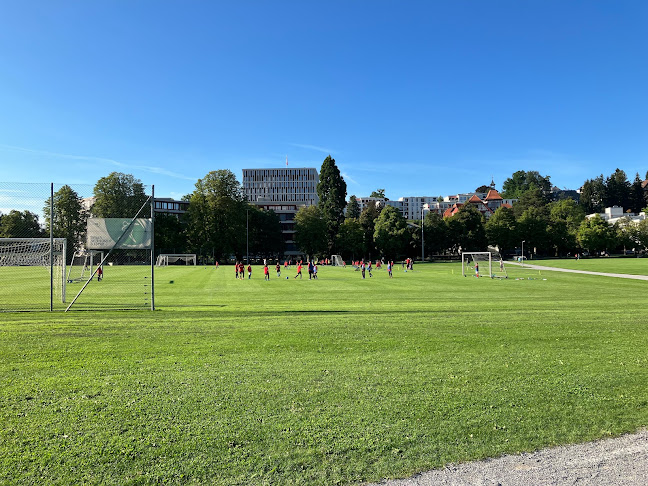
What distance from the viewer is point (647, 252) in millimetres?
106875

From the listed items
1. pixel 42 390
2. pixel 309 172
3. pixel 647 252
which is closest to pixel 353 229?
pixel 647 252

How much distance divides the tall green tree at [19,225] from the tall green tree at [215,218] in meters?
64.2

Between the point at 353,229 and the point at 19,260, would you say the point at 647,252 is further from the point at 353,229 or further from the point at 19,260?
the point at 19,260

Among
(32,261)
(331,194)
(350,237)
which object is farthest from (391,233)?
(32,261)

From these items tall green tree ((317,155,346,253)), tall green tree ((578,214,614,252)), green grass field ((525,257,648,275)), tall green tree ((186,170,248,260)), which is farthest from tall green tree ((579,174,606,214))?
tall green tree ((186,170,248,260))

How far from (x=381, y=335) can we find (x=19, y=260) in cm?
2079

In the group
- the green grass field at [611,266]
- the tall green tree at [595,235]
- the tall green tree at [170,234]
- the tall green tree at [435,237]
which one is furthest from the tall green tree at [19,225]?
the tall green tree at [595,235]

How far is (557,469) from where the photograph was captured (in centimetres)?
409

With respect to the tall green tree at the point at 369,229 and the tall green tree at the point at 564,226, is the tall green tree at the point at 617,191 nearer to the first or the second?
the tall green tree at the point at 564,226

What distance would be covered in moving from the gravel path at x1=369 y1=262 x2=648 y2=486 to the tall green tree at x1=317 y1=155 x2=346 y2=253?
3527 inches

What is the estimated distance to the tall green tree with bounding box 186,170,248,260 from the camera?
80.6m

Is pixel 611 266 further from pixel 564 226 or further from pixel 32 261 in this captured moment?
pixel 32 261

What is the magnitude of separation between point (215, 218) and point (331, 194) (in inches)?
1064

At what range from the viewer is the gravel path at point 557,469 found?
12.7 ft
